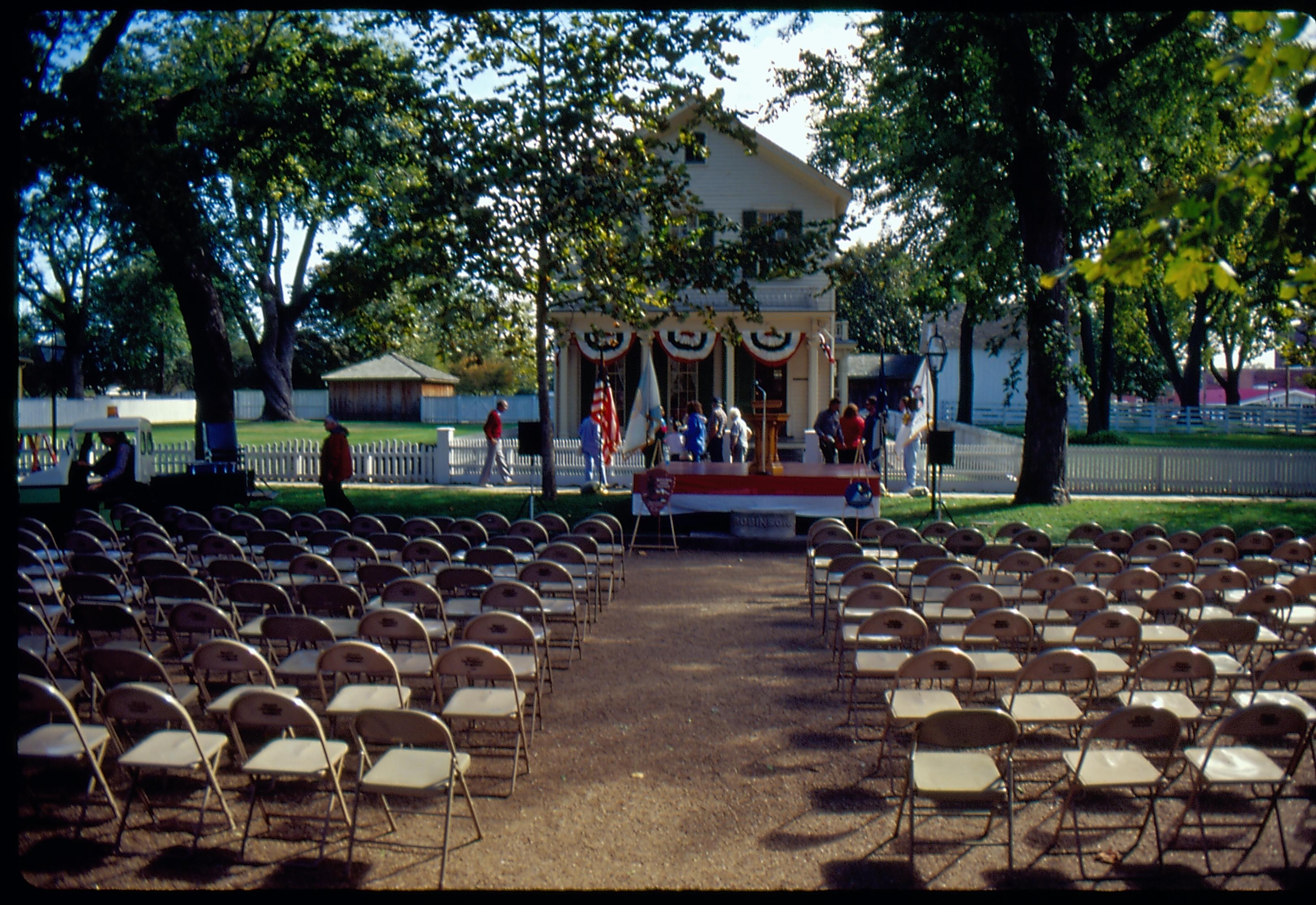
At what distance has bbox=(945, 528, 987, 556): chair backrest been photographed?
9078 millimetres

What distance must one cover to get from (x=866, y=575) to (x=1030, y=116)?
9.59 meters

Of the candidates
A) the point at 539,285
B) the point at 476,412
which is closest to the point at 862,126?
the point at 539,285

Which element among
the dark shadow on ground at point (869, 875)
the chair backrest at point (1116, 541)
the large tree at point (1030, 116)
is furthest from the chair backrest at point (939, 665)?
the large tree at point (1030, 116)

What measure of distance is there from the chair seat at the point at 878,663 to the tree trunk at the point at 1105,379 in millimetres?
28261

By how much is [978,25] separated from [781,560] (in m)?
8.38

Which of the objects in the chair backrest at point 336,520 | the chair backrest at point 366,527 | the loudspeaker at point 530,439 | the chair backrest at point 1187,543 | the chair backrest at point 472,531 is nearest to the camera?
the chair backrest at point 1187,543

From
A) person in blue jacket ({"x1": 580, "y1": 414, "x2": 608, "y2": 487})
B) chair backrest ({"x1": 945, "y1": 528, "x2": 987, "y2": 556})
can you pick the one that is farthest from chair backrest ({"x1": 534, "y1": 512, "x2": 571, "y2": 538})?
person in blue jacket ({"x1": 580, "y1": 414, "x2": 608, "y2": 487})

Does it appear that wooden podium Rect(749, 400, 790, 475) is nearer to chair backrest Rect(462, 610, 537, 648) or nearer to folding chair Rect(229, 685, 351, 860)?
chair backrest Rect(462, 610, 537, 648)

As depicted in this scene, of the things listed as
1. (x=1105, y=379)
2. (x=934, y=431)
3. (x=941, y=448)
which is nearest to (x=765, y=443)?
(x=934, y=431)

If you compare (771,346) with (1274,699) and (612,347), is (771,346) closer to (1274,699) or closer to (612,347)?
(612,347)

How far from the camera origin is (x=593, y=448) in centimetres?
1745

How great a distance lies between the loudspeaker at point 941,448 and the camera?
1280 centimetres

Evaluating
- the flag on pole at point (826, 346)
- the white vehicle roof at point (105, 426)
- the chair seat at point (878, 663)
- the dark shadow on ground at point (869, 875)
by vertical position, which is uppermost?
the flag on pole at point (826, 346)

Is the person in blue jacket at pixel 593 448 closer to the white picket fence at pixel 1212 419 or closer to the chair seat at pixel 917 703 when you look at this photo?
the chair seat at pixel 917 703
